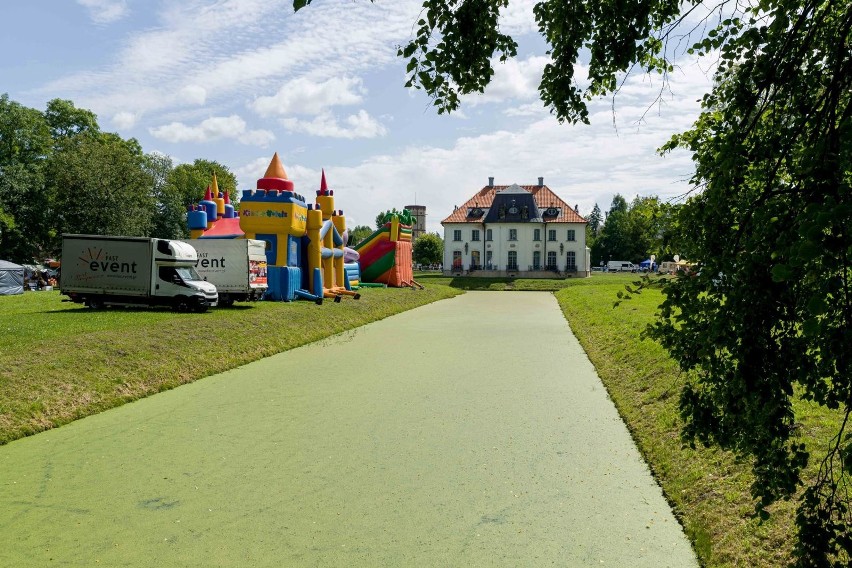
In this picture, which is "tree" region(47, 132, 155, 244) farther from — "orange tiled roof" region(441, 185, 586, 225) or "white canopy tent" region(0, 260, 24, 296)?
"orange tiled roof" region(441, 185, 586, 225)

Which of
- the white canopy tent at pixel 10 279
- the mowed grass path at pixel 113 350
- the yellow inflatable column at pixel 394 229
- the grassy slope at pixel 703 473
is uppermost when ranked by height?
the yellow inflatable column at pixel 394 229

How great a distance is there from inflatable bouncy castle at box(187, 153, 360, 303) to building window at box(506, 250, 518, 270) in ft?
108

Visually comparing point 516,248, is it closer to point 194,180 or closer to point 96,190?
point 194,180

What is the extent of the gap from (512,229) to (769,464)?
55536 mm

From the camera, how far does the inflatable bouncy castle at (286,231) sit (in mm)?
21578

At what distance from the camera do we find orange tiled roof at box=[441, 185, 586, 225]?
57719 mm

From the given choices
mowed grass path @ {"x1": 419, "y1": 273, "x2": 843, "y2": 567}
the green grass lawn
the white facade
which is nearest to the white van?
the white facade

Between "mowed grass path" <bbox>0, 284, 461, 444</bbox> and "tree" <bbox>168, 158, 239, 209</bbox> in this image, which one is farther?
"tree" <bbox>168, 158, 239, 209</bbox>

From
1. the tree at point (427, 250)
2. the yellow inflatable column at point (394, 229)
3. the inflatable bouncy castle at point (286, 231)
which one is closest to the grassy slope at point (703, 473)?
the inflatable bouncy castle at point (286, 231)

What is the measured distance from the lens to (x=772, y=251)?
8.98 feet

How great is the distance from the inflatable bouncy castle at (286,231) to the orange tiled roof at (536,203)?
3341 cm

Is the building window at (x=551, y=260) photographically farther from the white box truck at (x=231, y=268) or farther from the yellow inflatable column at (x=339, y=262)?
the white box truck at (x=231, y=268)

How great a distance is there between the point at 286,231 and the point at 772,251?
2006cm

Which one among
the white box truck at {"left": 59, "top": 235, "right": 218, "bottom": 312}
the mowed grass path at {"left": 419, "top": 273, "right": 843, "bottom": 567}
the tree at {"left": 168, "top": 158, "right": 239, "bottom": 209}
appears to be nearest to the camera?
the mowed grass path at {"left": 419, "top": 273, "right": 843, "bottom": 567}
